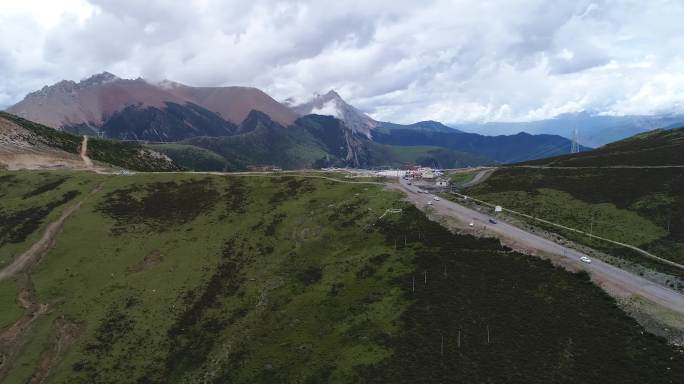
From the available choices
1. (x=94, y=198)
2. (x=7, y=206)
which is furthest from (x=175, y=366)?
A: (x=7, y=206)

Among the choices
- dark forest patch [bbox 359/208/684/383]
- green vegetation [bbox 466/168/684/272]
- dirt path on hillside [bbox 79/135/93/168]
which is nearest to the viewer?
dark forest patch [bbox 359/208/684/383]

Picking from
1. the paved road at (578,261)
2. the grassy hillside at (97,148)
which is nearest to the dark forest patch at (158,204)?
the grassy hillside at (97,148)

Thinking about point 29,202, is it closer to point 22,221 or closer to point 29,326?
point 22,221

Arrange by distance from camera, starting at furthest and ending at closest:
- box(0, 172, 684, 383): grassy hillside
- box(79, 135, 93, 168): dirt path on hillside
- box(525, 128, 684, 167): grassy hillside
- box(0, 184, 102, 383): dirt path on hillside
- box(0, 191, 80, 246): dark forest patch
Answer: box(79, 135, 93, 168): dirt path on hillside, box(525, 128, 684, 167): grassy hillside, box(0, 191, 80, 246): dark forest patch, box(0, 184, 102, 383): dirt path on hillside, box(0, 172, 684, 383): grassy hillside

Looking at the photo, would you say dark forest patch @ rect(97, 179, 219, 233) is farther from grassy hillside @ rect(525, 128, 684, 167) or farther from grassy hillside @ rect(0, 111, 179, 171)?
grassy hillside @ rect(525, 128, 684, 167)

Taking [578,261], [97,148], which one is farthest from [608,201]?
[97,148]

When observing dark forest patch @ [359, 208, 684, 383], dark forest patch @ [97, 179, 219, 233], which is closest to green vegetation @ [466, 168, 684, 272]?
dark forest patch @ [359, 208, 684, 383]
